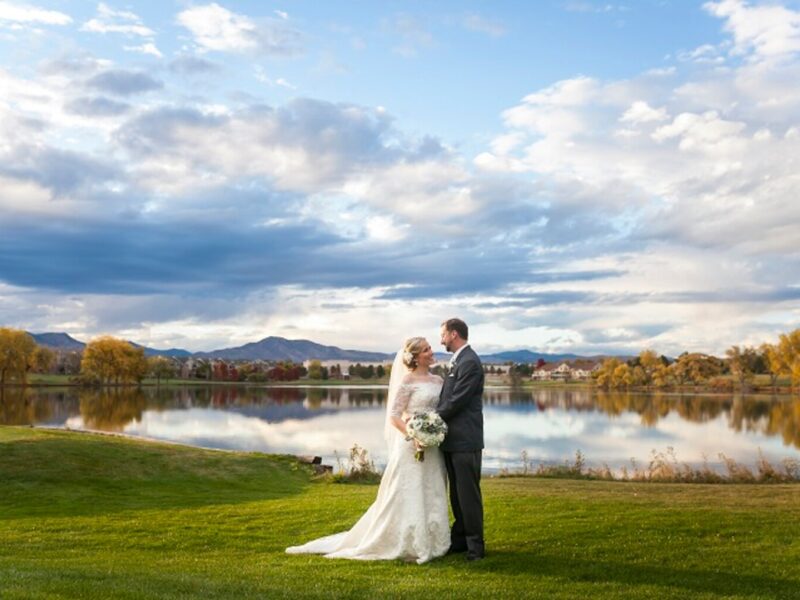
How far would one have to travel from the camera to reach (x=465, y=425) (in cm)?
948

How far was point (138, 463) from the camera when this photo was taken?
70.9 feet

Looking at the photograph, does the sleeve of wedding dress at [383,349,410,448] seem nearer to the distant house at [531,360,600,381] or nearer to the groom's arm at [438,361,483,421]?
the groom's arm at [438,361,483,421]

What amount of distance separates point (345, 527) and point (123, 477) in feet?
32.6

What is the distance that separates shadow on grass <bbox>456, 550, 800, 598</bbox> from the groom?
53 cm

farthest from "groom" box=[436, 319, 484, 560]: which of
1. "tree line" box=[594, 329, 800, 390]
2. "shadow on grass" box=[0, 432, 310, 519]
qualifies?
"tree line" box=[594, 329, 800, 390]

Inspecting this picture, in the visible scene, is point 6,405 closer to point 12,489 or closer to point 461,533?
point 12,489

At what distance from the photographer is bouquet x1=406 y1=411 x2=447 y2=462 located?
9.30m

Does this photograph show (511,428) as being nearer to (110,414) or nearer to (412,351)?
(110,414)

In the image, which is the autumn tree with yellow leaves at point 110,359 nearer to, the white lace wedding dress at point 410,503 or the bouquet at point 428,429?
the white lace wedding dress at point 410,503

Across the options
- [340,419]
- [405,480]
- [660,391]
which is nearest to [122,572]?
[405,480]

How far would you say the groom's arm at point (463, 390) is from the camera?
30.8ft

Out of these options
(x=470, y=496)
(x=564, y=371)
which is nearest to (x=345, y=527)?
(x=470, y=496)

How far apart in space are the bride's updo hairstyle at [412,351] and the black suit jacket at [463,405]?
0.54m

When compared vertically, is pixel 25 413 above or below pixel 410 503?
below
